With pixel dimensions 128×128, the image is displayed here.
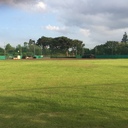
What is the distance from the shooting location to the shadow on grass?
4820mm

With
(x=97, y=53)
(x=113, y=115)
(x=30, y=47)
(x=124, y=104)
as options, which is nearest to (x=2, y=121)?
(x=113, y=115)

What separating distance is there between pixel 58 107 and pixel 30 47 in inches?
3519

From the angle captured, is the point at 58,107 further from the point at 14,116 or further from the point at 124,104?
the point at 124,104

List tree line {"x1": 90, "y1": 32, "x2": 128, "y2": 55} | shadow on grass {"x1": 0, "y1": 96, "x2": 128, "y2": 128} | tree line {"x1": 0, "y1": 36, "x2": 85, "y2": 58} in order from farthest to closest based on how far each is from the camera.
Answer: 1. tree line {"x1": 0, "y1": 36, "x2": 85, "y2": 58}
2. tree line {"x1": 90, "y1": 32, "x2": 128, "y2": 55}
3. shadow on grass {"x1": 0, "y1": 96, "x2": 128, "y2": 128}

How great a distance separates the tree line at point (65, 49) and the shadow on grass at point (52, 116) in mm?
77622

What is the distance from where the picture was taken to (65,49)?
10056 centimetres

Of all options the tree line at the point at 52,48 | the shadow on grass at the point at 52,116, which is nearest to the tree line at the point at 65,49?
the tree line at the point at 52,48

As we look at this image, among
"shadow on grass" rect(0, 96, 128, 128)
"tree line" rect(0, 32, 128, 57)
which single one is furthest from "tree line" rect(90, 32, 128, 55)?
"shadow on grass" rect(0, 96, 128, 128)

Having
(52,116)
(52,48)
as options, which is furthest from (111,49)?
(52,116)

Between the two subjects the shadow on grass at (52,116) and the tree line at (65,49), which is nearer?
the shadow on grass at (52,116)

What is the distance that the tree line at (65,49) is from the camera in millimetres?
85312

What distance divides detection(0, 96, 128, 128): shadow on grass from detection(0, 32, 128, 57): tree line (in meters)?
77.6

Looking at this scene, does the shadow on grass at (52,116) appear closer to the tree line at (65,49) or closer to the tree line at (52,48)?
the tree line at (65,49)

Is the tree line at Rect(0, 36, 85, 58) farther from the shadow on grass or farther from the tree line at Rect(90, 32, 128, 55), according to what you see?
the shadow on grass
